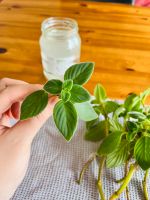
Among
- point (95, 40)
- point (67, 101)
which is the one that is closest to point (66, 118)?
point (67, 101)

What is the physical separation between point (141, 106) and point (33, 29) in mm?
A: 393

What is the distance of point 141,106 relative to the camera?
472mm

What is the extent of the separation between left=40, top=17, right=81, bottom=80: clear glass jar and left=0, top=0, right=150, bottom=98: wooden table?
34 millimetres

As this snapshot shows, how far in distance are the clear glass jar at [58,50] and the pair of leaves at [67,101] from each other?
0.23 m

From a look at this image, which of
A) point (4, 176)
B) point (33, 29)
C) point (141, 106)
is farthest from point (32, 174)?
point (33, 29)

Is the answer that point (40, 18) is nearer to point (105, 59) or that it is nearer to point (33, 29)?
point (33, 29)

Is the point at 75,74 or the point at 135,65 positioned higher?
the point at 75,74

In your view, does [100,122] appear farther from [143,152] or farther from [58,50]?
[58,50]

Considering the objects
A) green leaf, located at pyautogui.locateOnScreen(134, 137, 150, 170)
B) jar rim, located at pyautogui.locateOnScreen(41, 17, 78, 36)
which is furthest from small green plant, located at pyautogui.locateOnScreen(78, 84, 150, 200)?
jar rim, located at pyautogui.locateOnScreen(41, 17, 78, 36)

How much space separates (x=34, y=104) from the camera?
1.10 ft

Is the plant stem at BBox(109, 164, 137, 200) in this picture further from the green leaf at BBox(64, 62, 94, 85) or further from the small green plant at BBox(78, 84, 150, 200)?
the green leaf at BBox(64, 62, 94, 85)

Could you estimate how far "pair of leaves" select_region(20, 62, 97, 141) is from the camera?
321 mm

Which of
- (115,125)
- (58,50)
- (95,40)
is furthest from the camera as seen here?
(95,40)

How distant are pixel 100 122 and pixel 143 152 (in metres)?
0.10
